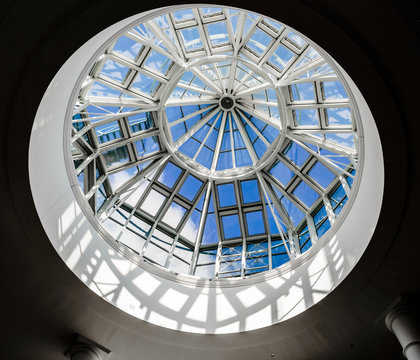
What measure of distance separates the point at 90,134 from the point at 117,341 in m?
8.11

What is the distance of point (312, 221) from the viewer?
17.4 m

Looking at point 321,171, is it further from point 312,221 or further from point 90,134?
point 90,134

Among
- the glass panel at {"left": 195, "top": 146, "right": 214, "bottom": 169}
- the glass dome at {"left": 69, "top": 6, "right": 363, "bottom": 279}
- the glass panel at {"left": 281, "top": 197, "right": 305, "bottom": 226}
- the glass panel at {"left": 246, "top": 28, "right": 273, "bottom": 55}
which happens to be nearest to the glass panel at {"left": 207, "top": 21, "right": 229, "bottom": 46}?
the glass dome at {"left": 69, "top": 6, "right": 363, "bottom": 279}

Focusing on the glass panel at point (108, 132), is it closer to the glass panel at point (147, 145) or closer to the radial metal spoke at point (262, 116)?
the glass panel at point (147, 145)

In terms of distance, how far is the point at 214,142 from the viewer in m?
19.9

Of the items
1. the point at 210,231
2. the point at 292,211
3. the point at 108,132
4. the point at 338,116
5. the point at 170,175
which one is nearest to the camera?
the point at 338,116

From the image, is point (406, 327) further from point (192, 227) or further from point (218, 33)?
point (218, 33)

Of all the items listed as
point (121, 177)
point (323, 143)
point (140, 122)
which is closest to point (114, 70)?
point (140, 122)

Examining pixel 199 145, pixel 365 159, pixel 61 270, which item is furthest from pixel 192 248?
pixel 365 159

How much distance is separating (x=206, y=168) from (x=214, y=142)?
1.49 m

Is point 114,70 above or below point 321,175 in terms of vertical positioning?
above

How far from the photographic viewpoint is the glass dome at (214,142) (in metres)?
15.0

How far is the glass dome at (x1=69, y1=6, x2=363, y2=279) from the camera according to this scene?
1498 centimetres

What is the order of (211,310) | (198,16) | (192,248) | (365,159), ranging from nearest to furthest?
(365,159), (211,310), (198,16), (192,248)
